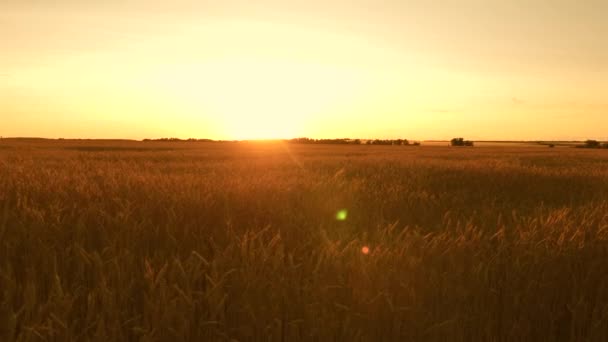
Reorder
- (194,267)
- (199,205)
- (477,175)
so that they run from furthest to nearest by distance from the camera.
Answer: (477,175) < (199,205) < (194,267)

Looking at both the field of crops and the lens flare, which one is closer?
the field of crops

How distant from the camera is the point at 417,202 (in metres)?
4.38

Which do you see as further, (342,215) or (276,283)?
(342,215)

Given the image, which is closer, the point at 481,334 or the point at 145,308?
the point at 145,308

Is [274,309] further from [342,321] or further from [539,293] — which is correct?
[539,293]

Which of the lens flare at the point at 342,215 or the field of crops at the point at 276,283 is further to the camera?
the lens flare at the point at 342,215

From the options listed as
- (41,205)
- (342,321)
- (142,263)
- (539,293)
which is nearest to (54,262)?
(142,263)

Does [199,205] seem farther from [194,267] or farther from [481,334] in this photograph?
[481,334]

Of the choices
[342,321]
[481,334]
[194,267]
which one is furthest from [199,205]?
[481,334]

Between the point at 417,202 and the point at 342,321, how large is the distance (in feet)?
9.87

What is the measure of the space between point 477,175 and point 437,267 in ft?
19.9

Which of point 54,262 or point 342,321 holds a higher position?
point 54,262

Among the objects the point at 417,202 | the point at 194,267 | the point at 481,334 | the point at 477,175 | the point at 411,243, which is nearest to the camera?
the point at 481,334

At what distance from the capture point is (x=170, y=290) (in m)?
1.64
